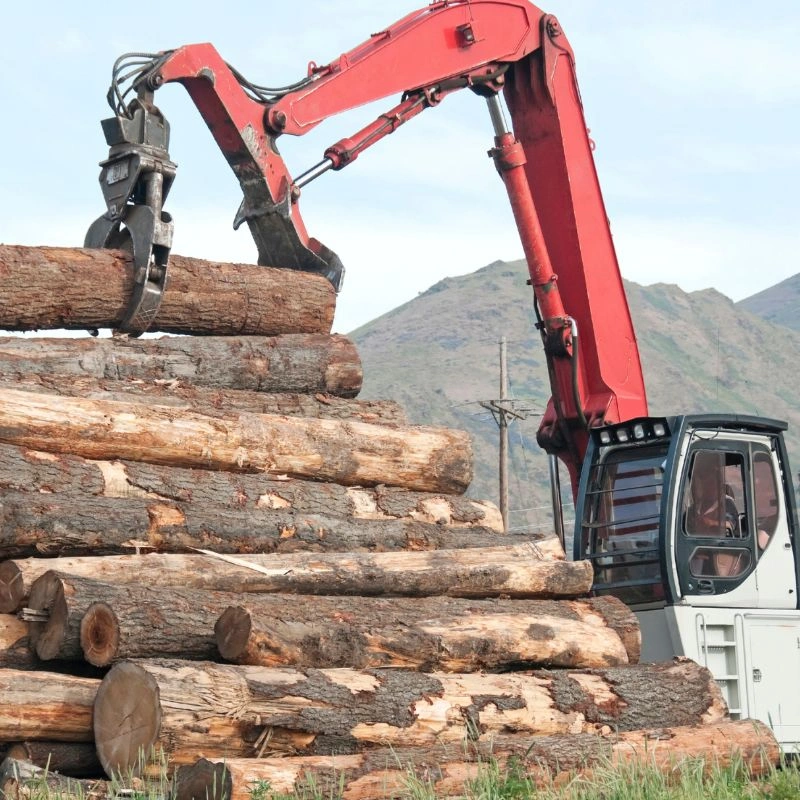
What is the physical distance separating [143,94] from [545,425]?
452cm

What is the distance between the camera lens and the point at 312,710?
745 cm

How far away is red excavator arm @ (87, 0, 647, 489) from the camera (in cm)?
1089

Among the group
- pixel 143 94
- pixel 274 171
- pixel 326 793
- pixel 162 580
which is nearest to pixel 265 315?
pixel 274 171

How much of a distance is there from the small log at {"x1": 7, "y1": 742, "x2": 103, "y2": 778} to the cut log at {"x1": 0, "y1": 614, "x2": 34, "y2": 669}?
555 mm

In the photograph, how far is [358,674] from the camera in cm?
782

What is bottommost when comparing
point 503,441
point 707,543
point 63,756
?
point 63,756

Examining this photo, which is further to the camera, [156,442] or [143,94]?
[143,94]

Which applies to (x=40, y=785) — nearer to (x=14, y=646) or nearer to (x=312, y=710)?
(x=14, y=646)

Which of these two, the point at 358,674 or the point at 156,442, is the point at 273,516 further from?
the point at 358,674

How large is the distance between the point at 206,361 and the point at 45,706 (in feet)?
11.0

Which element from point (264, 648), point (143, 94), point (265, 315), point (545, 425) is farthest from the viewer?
point (545, 425)

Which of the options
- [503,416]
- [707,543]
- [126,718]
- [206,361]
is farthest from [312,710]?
[503,416]

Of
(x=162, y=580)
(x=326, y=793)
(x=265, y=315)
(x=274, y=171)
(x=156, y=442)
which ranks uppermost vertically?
(x=274, y=171)

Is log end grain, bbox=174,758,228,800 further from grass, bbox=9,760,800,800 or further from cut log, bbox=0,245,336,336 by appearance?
cut log, bbox=0,245,336,336
